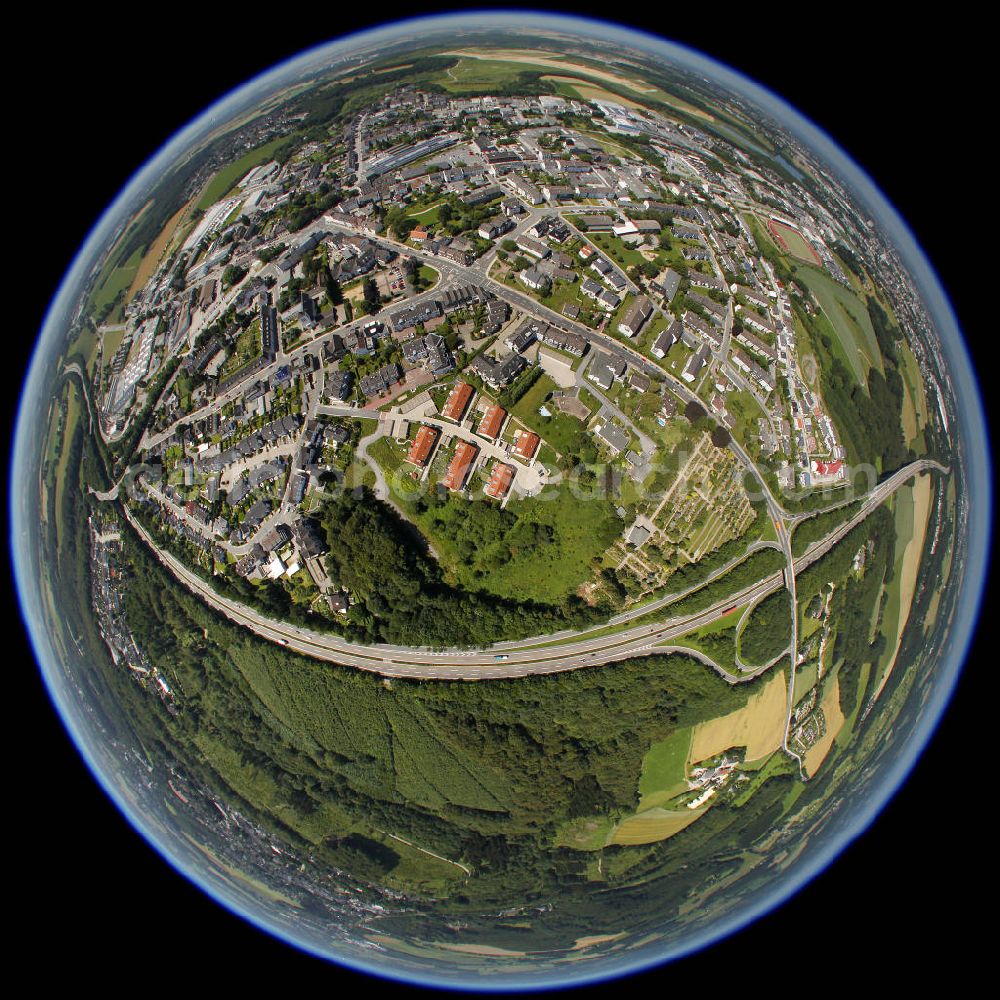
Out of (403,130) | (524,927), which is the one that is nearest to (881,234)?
(403,130)

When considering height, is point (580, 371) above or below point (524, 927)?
above

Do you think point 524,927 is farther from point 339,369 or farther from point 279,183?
point 279,183

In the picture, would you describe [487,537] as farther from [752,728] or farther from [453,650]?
[752,728]

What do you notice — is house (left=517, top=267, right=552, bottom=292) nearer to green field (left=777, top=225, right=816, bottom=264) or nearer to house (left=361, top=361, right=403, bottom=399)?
house (left=361, top=361, right=403, bottom=399)

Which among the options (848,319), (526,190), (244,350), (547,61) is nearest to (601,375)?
(526,190)

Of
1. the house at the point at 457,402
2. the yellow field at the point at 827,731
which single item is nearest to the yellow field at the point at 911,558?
the yellow field at the point at 827,731
